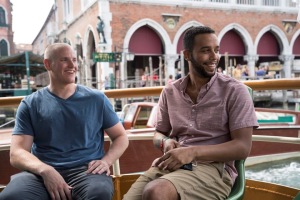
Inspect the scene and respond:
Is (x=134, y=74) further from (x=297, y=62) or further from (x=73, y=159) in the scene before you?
(x=73, y=159)

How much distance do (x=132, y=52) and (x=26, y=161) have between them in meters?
14.3

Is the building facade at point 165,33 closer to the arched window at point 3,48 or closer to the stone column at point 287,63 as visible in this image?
the stone column at point 287,63

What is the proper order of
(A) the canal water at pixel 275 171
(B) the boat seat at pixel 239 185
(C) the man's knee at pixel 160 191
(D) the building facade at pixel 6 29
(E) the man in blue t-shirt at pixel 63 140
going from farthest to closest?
(D) the building facade at pixel 6 29, (A) the canal water at pixel 275 171, (E) the man in blue t-shirt at pixel 63 140, (B) the boat seat at pixel 239 185, (C) the man's knee at pixel 160 191

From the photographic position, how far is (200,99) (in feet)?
5.37

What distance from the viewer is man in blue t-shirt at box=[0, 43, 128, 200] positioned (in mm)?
1585

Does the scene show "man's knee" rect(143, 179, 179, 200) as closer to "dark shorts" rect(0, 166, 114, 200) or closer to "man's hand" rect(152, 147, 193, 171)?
"man's hand" rect(152, 147, 193, 171)

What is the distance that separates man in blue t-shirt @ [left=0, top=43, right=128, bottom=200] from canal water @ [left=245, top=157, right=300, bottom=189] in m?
3.95

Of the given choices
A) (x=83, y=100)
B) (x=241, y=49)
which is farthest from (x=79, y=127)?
(x=241, y=49)

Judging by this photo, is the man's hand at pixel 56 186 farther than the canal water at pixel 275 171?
No

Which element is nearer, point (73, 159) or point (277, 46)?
point (73, 159)

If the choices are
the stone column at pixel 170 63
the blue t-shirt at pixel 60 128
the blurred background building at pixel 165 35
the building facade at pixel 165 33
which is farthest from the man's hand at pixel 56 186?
the stone column at pixel 170 63

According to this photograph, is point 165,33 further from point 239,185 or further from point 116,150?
point 239,185

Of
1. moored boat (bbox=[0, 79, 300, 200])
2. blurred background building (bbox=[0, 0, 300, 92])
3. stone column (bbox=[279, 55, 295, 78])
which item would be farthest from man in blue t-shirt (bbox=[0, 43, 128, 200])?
stone column (bbox=[279, 55, 295, 78])

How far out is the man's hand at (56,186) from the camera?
5.14 ft
